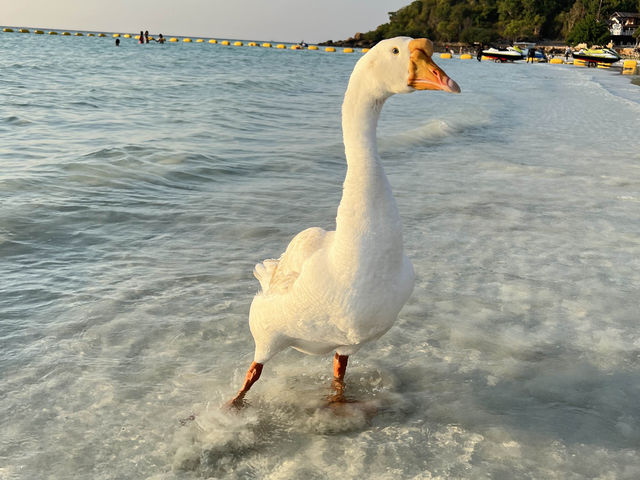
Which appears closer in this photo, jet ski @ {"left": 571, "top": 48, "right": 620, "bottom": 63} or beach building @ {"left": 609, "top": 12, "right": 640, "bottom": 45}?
jet ski @ {"left": 571, "top": 48, "right": 620, "bottom": 63}

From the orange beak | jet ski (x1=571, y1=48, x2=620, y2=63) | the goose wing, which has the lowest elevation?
the goose wing

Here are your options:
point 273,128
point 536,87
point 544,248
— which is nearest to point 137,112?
point 273,128

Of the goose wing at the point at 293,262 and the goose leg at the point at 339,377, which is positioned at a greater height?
the goose wing at the point at 293,262

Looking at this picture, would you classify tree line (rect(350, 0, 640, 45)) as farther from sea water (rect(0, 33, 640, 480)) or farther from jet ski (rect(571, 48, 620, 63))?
sea water (rect(0, 33, 640, 480))

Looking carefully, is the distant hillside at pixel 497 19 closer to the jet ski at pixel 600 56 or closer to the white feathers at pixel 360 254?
the jet ski at pixel 600 56

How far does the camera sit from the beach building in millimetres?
107481

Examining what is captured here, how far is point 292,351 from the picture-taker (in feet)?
14.3

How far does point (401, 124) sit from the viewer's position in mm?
16938

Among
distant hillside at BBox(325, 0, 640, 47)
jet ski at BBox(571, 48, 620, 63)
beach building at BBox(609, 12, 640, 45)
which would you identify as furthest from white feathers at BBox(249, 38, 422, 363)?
beach building at BBox(609, 12, 640, 45)

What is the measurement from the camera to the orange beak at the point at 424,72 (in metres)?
2.55

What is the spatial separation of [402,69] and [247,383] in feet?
6.41

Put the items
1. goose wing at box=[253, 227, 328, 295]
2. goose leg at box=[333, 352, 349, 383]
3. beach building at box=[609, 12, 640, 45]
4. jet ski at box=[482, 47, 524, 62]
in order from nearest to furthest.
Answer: goose wing at box=[253, 227, 328, 295]
goose leg at box=[333, 352, 349, 383]
jet ski at box=[482, 47, 524, 62]
beach building at box=[609, 12, 640, 45]

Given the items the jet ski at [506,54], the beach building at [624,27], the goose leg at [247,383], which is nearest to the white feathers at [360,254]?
the goose leg at [247,383]

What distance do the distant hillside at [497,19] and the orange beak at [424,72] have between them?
120623 millimetres
